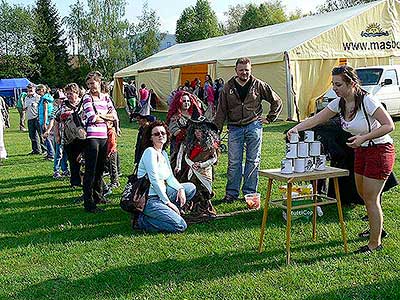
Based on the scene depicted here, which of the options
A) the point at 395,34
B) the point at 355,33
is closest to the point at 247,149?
the point at 355,33

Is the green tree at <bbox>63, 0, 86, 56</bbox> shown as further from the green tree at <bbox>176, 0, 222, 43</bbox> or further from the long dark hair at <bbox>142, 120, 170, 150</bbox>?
the long dark hair at <bbox>142, 120, 170, 150</bbox>

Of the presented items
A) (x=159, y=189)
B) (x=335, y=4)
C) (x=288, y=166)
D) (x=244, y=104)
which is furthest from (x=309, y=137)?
(x=335, y=4)

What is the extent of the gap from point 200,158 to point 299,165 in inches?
73.8

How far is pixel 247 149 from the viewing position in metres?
6.82

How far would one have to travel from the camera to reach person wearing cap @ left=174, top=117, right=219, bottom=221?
6121 millimetres

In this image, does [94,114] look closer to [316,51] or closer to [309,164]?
[309,164]

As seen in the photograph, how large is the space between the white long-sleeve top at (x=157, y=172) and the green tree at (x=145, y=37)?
Answer: 52.3 metres

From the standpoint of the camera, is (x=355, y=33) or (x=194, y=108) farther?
(x=355, y=33)

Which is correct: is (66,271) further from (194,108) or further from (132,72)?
(132,72)

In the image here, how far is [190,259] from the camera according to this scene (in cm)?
474

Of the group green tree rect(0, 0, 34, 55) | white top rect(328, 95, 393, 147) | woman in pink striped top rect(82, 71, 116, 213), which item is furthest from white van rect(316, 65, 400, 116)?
green tree rect(0, 0, 34, 55)

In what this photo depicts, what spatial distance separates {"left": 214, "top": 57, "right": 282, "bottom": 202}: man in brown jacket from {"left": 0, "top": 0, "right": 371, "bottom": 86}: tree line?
47177mm

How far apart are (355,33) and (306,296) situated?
16.1 m

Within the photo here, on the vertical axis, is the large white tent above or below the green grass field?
above
